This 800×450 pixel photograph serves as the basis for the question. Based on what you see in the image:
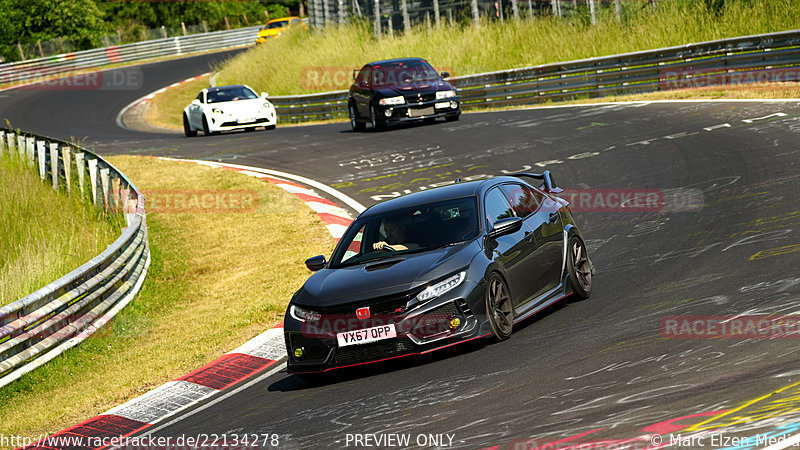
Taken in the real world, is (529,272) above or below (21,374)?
above

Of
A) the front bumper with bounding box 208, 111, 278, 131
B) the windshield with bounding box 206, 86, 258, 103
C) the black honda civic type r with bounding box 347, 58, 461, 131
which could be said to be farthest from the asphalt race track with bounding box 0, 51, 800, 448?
the windshield with bounding box 206, 86, 258, 103

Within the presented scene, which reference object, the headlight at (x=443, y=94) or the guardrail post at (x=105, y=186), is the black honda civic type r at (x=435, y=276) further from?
the headlight at (x=443, y=94)

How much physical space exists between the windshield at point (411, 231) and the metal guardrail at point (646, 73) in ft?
51.8

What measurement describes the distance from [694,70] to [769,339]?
61.7 ft

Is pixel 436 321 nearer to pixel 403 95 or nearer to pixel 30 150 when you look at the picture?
pixel 30 150

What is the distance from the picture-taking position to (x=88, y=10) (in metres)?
69.5

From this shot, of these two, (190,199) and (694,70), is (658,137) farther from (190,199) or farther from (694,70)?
(190,199)

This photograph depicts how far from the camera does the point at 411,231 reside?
9.34 meters

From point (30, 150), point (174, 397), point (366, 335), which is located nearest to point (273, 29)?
point (30, 150)

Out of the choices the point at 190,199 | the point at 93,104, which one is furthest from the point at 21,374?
the point at 93,104

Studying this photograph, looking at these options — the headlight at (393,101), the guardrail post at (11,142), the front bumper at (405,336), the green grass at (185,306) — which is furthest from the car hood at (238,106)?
the front bumper at (405,336)

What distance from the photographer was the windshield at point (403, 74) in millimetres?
26547

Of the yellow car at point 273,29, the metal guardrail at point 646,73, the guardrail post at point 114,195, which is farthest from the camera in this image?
the yellow car at point 273,29

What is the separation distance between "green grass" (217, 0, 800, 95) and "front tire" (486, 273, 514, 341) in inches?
792
